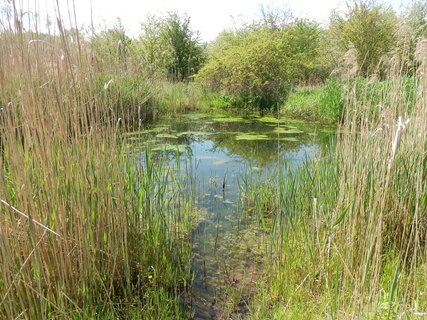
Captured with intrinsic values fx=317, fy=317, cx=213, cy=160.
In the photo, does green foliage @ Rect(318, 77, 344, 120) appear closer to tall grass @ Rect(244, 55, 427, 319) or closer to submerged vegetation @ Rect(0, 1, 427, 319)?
submerged vegetation @ Rect(0, 1, 427, 319)

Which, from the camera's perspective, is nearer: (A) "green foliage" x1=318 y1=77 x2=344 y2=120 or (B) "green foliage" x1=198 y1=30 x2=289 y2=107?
(A) "green foliage" x1=318 y1=77 x2=344 y2=120

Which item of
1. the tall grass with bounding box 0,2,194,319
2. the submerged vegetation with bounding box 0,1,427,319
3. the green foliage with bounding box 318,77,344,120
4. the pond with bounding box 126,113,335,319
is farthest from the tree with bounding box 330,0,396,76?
the tall grass with bounding box 0,2,194,319

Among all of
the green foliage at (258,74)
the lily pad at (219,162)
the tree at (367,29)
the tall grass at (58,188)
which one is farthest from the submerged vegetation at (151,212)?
the tree at (367,29)

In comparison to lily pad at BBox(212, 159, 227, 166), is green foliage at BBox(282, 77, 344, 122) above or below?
above

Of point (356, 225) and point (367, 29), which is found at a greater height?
point (367, 29)

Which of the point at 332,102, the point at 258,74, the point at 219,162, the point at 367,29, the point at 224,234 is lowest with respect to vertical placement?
the point at 224,234

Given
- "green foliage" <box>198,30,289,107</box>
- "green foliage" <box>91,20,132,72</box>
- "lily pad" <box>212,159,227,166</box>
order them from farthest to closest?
"green foliage" <box>198,30,289,107</box>
"lily pad" <box>212,159,227,166</box>
"green foliage" <box>91,20,132,72</box>

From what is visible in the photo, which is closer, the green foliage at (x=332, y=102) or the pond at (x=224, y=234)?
the pond at (x=224, y=234)

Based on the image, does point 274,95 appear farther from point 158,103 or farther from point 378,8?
point 378,8

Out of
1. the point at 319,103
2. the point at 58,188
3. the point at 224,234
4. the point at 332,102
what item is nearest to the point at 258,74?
the point at 319,103

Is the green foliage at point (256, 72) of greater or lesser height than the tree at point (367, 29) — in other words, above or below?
below

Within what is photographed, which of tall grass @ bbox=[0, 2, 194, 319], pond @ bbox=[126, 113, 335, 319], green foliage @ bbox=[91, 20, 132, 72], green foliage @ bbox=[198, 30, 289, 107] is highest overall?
green foliage @ bbox=[198, 30, 289, 107]

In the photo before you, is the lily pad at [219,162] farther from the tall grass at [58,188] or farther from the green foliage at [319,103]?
the green foliage at [319,103]

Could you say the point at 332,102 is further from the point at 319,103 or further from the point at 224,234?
the point at 224,234
